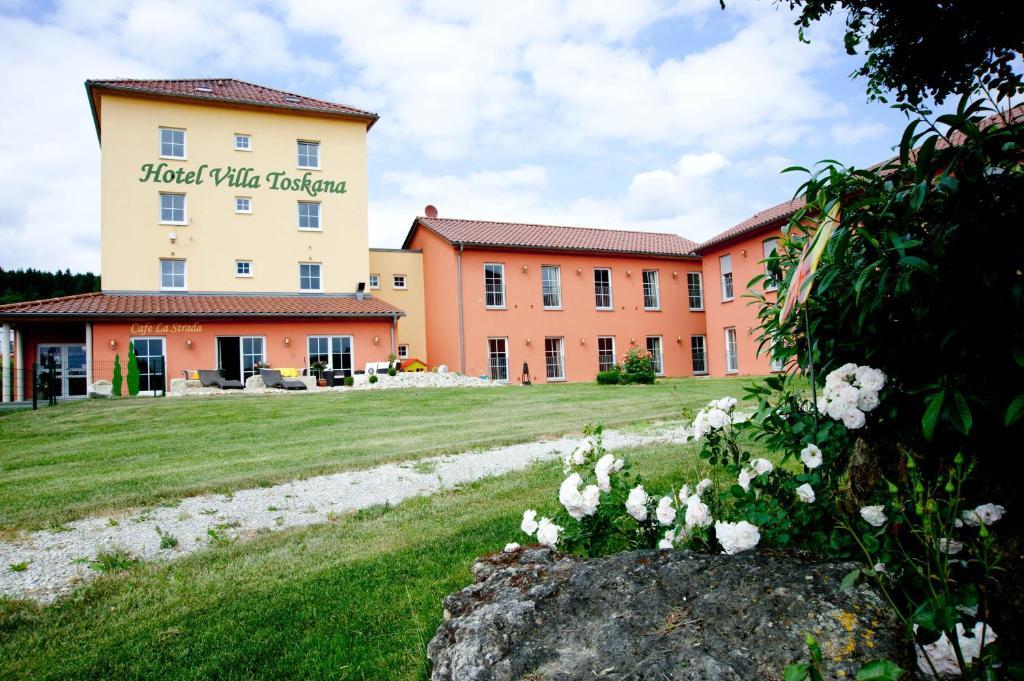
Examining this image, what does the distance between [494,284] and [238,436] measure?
1532 cm

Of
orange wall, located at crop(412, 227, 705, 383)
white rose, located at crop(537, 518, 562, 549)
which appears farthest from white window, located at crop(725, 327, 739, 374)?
white rose, located at crop(537, 518, 562, 549)

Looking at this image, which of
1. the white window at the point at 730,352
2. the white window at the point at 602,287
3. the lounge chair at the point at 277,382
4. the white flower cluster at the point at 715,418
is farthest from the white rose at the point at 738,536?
the white window at the point at 602,287

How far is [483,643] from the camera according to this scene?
1.84 meters

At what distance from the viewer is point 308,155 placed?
24.3 m

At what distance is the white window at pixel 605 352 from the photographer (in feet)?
81.2

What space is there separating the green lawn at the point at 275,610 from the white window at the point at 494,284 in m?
19.0

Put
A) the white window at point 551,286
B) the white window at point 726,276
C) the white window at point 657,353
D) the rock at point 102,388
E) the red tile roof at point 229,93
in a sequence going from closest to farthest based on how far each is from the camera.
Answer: the rock at point 102,388, the red tile roof at point 229,93, the white window at point 726,276, the white window at point 551,286, the white window at point 657,353

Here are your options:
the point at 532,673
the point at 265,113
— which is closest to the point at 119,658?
the point at 532,673

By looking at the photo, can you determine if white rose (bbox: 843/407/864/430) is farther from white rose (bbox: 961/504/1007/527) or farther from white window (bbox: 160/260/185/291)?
white window (bbox: 160/260/185/291)

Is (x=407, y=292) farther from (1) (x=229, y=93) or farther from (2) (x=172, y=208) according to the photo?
(1) (x=229, y=93)

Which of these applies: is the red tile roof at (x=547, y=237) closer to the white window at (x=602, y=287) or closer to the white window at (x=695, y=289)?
the white window at (x=602, y=287)

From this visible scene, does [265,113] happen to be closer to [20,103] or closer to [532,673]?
[20,103]

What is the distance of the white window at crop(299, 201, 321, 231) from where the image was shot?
23922 millimetres

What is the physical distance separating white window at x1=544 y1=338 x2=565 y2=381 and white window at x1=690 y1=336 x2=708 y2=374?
6.56m
